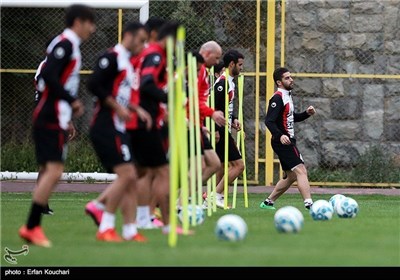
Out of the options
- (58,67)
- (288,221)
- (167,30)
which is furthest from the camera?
(288,221)

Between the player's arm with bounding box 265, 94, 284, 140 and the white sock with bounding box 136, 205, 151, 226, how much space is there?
5.08 m

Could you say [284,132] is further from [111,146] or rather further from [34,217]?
[34,217]

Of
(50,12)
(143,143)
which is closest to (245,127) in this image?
(50,12)

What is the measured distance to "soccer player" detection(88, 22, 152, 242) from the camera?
11039 mm

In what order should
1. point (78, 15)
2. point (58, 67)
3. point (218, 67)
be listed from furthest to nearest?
point (218, 67) → point (78, 15) → point (58, 67)

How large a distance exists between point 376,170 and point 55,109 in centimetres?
1307

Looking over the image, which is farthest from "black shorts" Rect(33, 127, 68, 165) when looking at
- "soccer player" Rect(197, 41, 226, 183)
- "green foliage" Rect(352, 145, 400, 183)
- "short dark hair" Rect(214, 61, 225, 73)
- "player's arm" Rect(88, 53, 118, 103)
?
"green foliage" Rect(352, 145, 400, 183)

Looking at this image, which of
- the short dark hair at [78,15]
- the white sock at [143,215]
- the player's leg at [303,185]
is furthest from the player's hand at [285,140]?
the short dark hair at [78,15]

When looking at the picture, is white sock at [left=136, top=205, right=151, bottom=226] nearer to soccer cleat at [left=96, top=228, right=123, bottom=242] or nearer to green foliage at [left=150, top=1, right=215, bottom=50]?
soccer cleat at [left=96, top=228, right=123, bottom=242]

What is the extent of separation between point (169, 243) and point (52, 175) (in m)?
1.31

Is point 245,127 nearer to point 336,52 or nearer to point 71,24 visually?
point 336,52

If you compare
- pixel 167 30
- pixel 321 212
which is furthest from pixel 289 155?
pixel 167 30

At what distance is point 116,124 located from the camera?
11133 mm

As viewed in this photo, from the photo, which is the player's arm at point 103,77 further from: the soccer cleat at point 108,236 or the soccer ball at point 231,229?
the soccer ball at point 231,229
